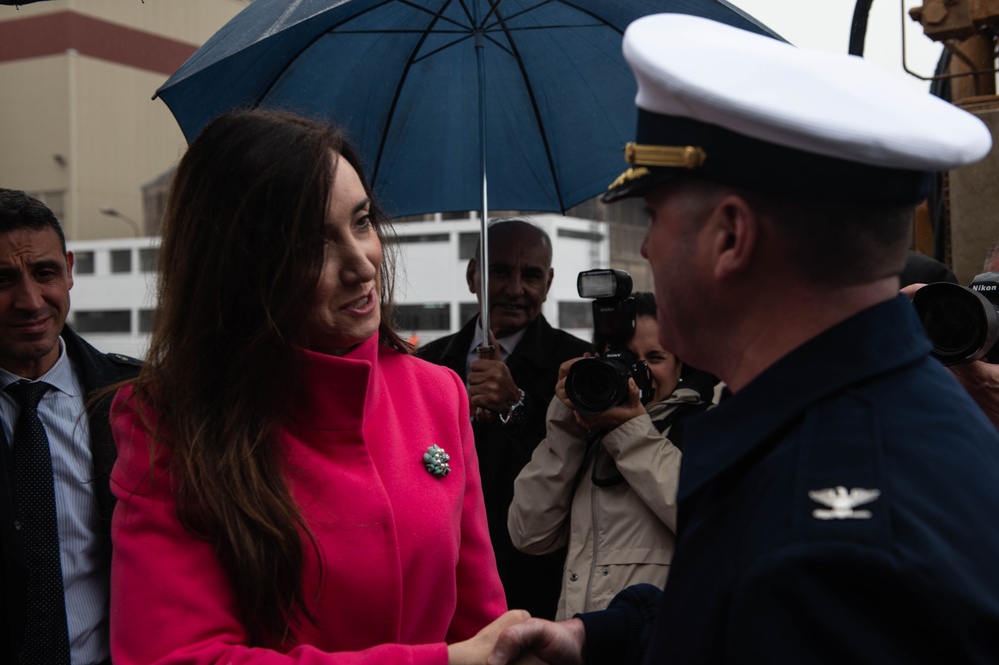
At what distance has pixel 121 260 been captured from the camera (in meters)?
48.4

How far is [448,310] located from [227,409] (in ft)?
146

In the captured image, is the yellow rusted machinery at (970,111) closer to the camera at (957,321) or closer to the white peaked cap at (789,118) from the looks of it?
the camera at (957,321)

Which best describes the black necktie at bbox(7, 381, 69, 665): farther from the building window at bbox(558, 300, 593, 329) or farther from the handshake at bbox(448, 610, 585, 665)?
the building window at bbox(558, 300, 593, 329)

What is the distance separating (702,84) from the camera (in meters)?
1.13

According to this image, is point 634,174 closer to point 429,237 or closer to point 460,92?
point 460,92

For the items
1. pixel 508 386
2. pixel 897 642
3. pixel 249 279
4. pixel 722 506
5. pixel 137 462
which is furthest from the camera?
pixel 508 386

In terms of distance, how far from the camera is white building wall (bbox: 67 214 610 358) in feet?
148

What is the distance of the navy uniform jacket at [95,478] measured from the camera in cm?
227

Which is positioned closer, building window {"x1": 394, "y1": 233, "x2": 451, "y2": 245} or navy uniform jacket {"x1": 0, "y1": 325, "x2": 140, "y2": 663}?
navy uniform jacket {"x1": 0, "y1": 325, "x2": 140, "y2": 663}

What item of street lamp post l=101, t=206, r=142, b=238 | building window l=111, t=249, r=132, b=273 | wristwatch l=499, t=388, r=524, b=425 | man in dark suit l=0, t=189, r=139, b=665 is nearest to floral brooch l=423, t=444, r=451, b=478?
man in dark suit l=0, t=189, r=139, b=665

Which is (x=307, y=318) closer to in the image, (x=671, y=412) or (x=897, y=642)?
(x=897, y=642)

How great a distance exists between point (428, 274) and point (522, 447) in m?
46.4

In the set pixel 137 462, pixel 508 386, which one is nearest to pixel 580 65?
pixel 508 386

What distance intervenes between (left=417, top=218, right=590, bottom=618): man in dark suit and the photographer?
10.4 inches
